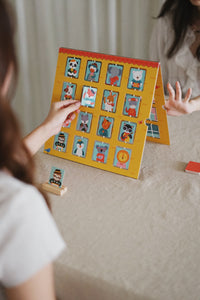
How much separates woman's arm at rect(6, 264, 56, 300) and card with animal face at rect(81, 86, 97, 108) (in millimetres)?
640

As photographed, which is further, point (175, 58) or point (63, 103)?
point (175, 58)

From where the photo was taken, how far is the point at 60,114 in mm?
1065

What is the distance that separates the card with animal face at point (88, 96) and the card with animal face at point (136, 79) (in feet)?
0.42

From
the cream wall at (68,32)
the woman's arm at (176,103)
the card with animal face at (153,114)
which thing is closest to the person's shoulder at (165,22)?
the cream wall at (68,32)

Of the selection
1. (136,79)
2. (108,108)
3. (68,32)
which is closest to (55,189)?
(108,108)

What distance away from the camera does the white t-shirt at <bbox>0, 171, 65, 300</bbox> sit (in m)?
0.50

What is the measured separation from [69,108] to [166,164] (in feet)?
1.25

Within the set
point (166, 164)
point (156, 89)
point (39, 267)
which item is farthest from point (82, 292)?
point (156, 89)

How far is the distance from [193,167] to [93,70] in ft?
1.52

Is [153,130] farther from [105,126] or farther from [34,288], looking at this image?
[34,288]

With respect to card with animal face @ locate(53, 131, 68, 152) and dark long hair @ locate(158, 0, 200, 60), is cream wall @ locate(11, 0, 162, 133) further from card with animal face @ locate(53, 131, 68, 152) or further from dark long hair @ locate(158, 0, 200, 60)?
card with animal face @ locate(53, 131, 68, 152)

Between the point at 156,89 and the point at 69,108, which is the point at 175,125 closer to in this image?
the point at 156,89

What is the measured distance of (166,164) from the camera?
1.10 m

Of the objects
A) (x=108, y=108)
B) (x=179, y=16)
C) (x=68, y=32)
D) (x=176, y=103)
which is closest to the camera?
(x=108, y=108)
